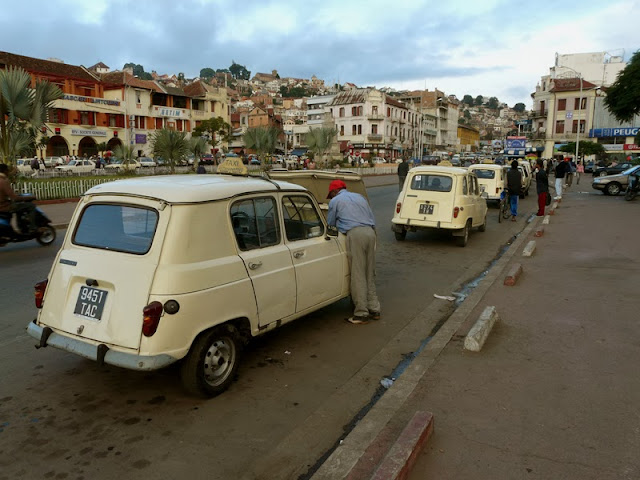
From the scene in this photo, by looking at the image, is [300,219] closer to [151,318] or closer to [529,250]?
[151,318]

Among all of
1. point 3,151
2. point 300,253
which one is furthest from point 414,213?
point 3,151

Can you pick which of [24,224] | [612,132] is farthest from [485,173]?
[612,132]

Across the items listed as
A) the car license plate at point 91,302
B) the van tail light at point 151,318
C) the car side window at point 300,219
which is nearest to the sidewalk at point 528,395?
the van tail light at point 151,318

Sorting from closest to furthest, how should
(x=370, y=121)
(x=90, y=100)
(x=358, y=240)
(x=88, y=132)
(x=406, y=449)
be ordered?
(x=406, y=449) → (x=358, y=240) → (x=90, y=100) → (x=88, y=132) → (x=370, y=121)

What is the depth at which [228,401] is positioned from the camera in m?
4.20

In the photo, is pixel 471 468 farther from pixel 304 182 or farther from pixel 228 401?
pixel 304 182

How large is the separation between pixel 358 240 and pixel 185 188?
2.45 metres

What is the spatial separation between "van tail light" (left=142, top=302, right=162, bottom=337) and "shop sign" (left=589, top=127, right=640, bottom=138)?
245 ft

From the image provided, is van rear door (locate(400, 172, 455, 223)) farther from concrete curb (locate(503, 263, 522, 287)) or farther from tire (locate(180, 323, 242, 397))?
tire (locate(180, 323, 242, 397))

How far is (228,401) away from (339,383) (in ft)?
3.42

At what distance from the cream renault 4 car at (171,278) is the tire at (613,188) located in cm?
2580

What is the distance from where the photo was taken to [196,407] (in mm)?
4074

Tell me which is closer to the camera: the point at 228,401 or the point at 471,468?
the point at 471,468

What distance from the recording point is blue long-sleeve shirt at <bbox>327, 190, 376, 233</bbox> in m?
6.06
